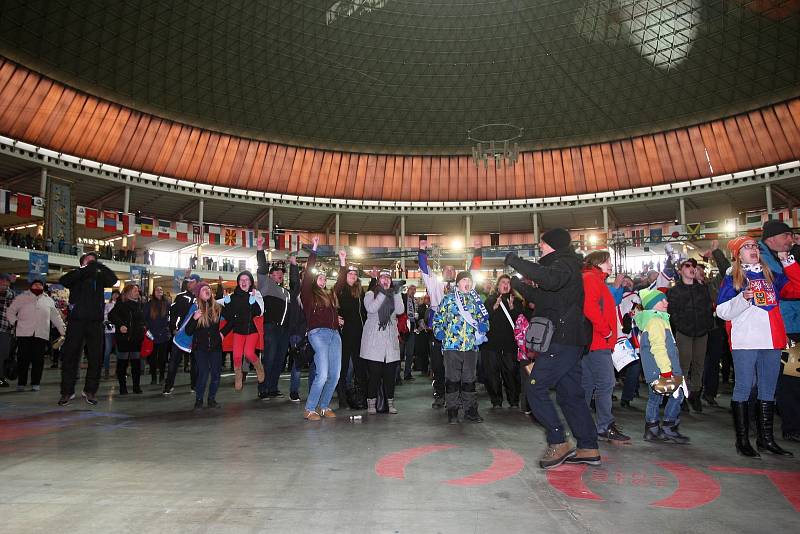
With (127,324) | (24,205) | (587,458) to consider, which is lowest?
(587,458)

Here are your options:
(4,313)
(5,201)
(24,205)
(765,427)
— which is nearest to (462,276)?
(765,427)

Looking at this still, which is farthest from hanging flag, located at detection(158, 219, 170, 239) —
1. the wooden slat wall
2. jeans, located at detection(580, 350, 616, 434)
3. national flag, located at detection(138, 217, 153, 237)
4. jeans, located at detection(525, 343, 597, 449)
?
jeans, located at detection(525, 343, 597, 449)

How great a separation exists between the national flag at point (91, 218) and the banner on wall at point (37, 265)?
21.0 ft

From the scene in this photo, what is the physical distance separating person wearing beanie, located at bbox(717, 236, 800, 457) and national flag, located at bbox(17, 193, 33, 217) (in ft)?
102

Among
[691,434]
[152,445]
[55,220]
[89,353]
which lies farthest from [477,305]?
[55,220]

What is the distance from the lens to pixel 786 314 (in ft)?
16.8

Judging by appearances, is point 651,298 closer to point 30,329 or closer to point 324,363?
point 324,363

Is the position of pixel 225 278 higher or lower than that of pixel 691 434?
higher

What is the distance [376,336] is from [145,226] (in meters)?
30.7

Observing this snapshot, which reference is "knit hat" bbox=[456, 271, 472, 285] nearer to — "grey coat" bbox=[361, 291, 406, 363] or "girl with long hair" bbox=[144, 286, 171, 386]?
"grey coat" bbox=[361, 291, 406, 363]

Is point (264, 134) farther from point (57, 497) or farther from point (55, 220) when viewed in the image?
point (57, 497)

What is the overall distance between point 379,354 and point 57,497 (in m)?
3.93

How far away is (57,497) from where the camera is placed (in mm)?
3107

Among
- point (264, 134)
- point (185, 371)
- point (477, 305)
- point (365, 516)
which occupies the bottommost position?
point (185, 371)
